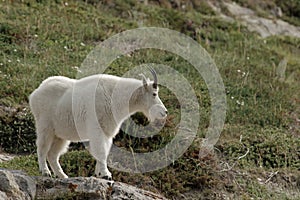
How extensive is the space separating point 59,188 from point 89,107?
1.34 metres

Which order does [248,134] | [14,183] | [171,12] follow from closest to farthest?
[14,183] → [248,134] → [171,12]

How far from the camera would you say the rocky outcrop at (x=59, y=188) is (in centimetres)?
741

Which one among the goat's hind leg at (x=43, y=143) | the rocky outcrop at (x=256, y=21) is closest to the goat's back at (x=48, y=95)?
the goat's hind leg at (x=43, y=143)

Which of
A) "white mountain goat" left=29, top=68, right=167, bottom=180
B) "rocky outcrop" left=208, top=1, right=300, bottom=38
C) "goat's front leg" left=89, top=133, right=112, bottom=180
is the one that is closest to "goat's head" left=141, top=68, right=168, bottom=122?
"white mountain goat" left=29, top=68, right=167, bottom=180

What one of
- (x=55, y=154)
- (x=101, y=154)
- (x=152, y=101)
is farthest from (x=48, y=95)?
(x=152, y=101)

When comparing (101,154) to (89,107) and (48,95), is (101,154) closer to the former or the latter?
(89,107)

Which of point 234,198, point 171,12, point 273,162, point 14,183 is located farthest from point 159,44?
point 14,183

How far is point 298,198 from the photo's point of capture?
10203 millimetres

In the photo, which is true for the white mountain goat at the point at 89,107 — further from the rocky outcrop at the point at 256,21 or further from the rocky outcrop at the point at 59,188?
the rocky outcrop at the point at 256,21

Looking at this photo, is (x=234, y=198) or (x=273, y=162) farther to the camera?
(x=273, y=162)

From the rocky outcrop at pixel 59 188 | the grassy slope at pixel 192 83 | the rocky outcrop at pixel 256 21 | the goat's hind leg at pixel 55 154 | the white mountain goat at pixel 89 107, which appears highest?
the white mountain goat at pixel 89 107

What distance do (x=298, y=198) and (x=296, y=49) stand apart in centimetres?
1110

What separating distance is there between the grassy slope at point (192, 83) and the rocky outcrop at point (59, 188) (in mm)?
1186

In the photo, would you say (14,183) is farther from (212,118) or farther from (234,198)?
(212,118)
